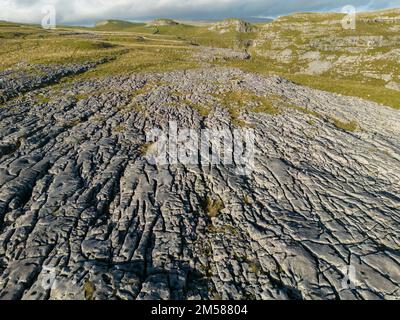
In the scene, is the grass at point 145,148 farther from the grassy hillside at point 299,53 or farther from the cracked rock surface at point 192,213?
the grassy hillside at point 299,53

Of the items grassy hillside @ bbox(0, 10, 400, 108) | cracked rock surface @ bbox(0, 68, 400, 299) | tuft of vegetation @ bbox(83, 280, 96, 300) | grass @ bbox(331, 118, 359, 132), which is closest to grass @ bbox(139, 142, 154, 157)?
cracked rock surface @ bbox(0, 68, 400, 299)

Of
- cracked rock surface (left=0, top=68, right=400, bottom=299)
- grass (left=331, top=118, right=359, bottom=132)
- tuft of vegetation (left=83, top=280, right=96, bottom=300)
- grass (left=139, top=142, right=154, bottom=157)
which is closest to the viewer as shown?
tuft of vegetation (left=83, top=280, right=96, bottom=300)

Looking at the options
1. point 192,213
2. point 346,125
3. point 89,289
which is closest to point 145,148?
point 192,213

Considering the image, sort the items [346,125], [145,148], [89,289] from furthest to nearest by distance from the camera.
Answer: [346,125], [145,148], [89,289]

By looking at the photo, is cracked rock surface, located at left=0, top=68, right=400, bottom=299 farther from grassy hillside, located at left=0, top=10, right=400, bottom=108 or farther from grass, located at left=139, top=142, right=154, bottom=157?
grassy hillside, located at left=0, top=10, right=400, bottom=108

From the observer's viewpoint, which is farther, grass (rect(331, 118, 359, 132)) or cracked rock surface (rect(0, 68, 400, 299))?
grass (rect(331, 118, 359, 132))

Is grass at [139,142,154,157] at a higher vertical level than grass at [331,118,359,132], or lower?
lower

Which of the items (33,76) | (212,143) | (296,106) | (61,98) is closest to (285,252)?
(212,143)

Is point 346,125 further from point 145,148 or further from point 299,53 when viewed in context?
point 299,53

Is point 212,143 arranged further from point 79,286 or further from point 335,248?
point 79,286
